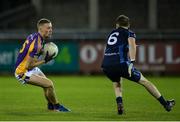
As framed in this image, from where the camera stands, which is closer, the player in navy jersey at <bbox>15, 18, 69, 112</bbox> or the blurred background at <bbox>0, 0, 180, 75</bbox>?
the player in navy jersey at <bbox>15, 18, 69, 112</bbox>

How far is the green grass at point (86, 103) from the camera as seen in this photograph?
1247 centimetres

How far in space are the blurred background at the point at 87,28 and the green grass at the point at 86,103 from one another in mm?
5974

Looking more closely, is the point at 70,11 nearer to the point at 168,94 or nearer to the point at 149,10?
the point at 149,10

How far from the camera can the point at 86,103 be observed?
1559cm

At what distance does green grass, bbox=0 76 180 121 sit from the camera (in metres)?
12.5

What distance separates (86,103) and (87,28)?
73.7 feet

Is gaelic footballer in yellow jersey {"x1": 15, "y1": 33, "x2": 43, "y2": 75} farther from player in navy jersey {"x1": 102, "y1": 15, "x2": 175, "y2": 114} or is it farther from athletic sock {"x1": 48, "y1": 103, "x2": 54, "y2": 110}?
player in navy jersey {"x1": 102, "y1": 15, "x2": 175, "y2": 114}

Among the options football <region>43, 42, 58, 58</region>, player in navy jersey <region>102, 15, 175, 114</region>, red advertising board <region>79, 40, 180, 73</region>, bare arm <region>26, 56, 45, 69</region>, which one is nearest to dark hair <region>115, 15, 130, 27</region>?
player in navy jersey <region>102, 15, 175, 114</region>

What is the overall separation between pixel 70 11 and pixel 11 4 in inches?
176

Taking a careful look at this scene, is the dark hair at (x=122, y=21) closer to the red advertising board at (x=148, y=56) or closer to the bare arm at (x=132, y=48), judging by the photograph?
the bare arm at (x=132, y=48)

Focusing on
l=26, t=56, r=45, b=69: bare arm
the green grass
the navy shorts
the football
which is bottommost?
the green grass

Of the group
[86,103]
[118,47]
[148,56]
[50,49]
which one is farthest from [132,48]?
[148,56]

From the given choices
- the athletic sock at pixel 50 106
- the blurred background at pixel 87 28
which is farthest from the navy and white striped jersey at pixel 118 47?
the blurred background at pixel 87 28

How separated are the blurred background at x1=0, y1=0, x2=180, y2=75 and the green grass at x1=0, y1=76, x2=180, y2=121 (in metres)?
5.97
